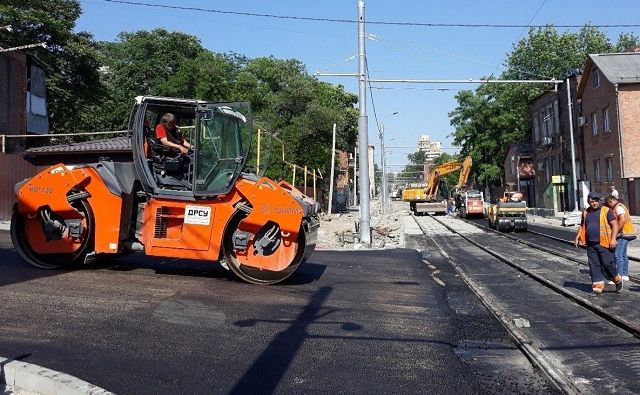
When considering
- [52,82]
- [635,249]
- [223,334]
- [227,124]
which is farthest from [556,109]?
[223,334]

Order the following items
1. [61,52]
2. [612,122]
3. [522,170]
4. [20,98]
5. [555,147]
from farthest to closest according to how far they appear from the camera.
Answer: [522,170] < [555,147] < [61,52] < [612,122] < [20,98]

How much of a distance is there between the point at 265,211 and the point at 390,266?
188 inches

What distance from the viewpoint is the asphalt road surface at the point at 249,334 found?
5.53m

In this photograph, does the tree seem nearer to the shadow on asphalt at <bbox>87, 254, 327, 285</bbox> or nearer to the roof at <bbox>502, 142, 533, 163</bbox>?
the shadow on asphalt at <bbox>87, 254, 327, 285</bbox>

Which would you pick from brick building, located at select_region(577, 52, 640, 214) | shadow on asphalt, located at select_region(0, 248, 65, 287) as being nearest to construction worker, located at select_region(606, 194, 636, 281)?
shadow on asphalt, located at select_region(0, 248, 65, 287)

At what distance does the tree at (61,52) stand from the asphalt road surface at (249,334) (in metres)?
32.1

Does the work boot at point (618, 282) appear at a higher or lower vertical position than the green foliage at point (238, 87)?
lower

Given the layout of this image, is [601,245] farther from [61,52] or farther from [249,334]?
[61,52]

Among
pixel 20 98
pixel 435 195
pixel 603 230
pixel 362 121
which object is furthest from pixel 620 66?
pixel 20 98

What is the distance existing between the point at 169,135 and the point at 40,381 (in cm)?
620

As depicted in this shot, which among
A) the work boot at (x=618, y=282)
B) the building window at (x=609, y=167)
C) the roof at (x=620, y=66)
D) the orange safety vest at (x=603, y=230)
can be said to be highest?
the roof at (x=620, y=66)

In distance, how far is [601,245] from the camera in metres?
10.6

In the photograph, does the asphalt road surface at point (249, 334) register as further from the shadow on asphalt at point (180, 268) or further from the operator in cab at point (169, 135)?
the operator in cab at point (169, 135)

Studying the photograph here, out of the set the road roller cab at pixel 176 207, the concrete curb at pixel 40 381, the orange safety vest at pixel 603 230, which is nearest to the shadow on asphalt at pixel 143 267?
the road roller cab at pixel 176 207
